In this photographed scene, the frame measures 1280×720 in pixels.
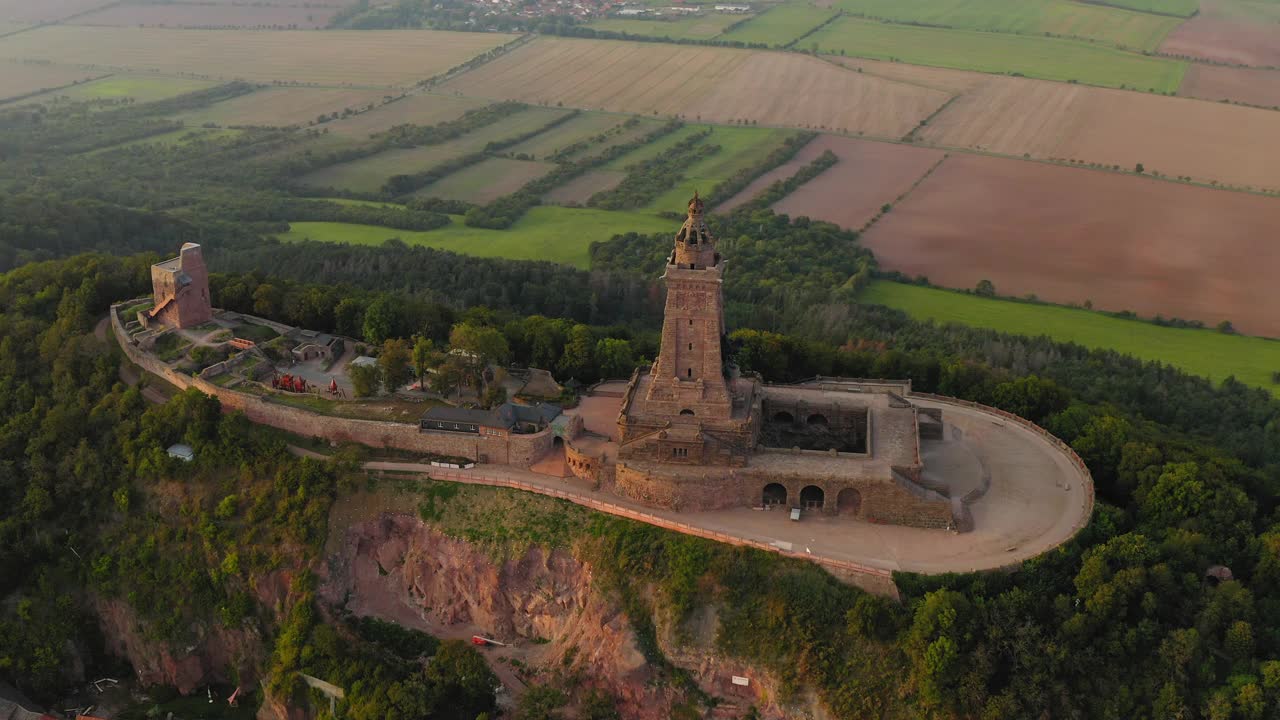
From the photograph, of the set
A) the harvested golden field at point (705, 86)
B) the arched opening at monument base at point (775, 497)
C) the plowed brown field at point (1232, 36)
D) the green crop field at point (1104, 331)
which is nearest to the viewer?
the arched opening at monument base at point (775, 497)

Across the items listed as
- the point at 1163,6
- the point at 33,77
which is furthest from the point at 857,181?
the point at 33,77

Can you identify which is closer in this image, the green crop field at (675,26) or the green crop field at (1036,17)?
the green crop field at (1036,17)

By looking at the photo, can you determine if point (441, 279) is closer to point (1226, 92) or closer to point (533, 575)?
point (533, 575)

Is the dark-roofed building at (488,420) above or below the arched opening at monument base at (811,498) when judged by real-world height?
above

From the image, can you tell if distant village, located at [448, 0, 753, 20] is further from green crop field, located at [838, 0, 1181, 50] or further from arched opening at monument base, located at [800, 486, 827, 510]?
arched opening at monument base, located at [800, 486, 827, 510]

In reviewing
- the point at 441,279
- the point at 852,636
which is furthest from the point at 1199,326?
the point at 441,279

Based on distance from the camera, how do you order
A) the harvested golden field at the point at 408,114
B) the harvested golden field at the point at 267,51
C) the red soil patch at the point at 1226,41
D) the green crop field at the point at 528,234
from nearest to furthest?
the green crop field at the point at 528,234, the harvested golden field at the point at 408,114, the red soil patch at the point at 1226,41, the harvested golden field at the point at 267,51

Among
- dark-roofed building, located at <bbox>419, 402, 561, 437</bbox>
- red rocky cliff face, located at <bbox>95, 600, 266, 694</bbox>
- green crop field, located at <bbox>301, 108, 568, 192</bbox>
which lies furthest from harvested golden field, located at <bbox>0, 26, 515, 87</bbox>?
red rocky cliff face, located at <bbox>95, 600, 266, 694</bbox>

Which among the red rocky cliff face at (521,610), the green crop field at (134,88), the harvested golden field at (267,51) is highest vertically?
the harvested golden field at (267,51)

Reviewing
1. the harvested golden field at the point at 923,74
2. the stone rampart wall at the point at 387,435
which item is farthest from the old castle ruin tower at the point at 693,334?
the harvested golden field at the point at 923,74

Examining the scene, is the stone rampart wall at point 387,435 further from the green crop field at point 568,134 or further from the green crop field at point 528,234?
the green crop field at point 568,134
